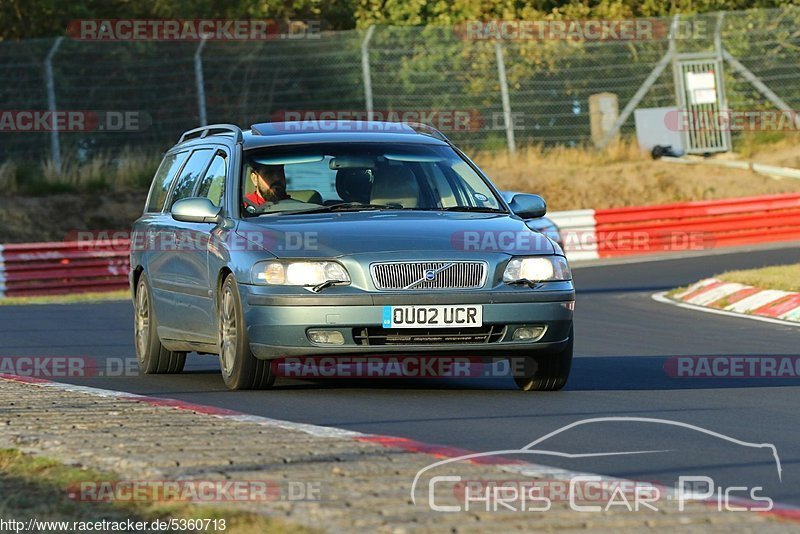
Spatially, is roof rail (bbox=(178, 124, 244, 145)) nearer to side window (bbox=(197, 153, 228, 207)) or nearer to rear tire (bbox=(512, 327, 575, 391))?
side window (bbox=(197, 153, 228, 207))

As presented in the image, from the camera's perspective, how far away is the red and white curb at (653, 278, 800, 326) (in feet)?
53.8

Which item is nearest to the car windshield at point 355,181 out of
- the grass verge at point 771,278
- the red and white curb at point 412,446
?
the red and white curb at point 412,446

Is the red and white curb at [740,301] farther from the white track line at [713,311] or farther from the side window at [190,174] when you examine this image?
the side window at [190,174]

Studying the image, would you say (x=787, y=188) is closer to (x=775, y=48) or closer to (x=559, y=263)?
(x=775, y=48)

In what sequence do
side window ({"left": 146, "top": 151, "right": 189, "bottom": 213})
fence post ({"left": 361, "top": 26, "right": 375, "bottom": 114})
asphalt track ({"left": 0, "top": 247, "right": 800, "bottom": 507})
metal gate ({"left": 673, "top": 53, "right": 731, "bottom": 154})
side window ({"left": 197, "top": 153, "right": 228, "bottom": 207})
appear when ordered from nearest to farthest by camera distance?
asphalt track ({"left": 0, "top": 247, "right": 800, "bottom": 507}) → side window ({"left": 197, "top": 153, "right": 228, "bottom": 207}) → side window ({"left": 146, "top": 151, "right": 189, "bottom": 213}) → fence post ({"left": 361, "top": 26, "right": 375, "bottom": 114}) → metal gate ({"left": 673, "top": 53, "right": 731, "bottom": 154})

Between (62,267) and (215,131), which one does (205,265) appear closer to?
(215,131)

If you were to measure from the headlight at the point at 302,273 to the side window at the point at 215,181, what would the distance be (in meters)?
1.24

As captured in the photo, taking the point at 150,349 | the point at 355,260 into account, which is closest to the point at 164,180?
the point at 150,349

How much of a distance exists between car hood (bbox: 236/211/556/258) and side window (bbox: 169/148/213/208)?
156 cm

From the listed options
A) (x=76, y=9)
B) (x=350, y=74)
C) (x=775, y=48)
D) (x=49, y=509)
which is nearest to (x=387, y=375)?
(x=49, y=509)

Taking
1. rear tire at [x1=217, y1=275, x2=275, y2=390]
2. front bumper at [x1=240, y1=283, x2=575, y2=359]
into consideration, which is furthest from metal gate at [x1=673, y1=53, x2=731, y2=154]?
front bumper at [x1=240, y1=283, x2=575, y2=359]

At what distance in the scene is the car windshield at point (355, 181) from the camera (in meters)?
10.6

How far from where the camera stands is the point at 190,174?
472 inches

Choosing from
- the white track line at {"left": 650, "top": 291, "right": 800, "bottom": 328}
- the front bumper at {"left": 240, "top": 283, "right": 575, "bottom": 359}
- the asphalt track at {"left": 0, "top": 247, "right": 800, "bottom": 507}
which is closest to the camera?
the asphalt track at {"left": 0, "top": 247, "right": 800, "bottom": 507}
